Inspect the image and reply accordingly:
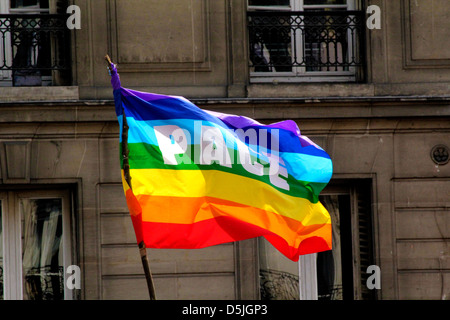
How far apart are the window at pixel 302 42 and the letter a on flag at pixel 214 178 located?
3623mm

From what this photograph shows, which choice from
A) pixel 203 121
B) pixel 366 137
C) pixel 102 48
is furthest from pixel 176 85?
pixel 203 121

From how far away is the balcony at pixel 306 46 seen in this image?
13602 mm

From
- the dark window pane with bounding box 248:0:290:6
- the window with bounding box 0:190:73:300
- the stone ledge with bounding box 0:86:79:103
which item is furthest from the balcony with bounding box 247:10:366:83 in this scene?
the window with bounding box 0:190:73:300

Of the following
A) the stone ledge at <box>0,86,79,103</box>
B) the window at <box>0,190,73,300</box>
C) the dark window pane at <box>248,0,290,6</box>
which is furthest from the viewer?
the dark window pane at <box>248,0,290,6</box>

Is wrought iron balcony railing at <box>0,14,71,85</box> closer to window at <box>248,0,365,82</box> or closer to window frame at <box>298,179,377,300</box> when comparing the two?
window at <box>248,0,365,82</box>

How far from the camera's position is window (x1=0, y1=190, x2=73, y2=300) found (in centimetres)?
1323

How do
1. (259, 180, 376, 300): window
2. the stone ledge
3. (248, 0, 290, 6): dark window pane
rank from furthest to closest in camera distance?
1. (248, 0, 290, 6): dark window pane
2. (259, 180, 376, 300): window
3. the stone ledge

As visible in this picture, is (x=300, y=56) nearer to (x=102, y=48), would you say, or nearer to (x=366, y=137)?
(x=366, y=137)

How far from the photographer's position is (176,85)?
43.5 ft

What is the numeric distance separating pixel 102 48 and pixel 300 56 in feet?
8.17

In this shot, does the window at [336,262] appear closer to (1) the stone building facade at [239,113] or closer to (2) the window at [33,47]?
(1) the stone building facade at [239,113]

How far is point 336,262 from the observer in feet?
44.5

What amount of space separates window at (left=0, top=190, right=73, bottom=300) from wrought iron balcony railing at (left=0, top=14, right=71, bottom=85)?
148 cm

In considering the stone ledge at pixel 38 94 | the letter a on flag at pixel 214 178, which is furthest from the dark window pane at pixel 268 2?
the letter a on flag at pixel 214 178
